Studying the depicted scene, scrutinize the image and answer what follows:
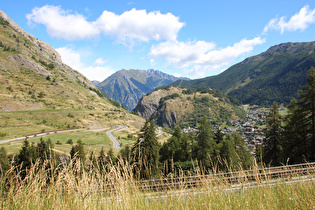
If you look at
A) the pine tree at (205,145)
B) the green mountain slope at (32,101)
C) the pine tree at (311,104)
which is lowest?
the pine tree at (205,145)

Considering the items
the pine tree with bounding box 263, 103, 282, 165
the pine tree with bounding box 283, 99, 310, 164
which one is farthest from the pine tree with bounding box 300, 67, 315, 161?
the pine tree with bounding box 263, 103, 282, 165

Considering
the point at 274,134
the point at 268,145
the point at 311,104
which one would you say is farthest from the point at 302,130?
the point at 268,145

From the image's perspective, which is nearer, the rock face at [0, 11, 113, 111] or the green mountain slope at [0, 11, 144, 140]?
the green mountain slope at [0, 11, 144, 140]

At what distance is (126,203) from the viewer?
9.90ft

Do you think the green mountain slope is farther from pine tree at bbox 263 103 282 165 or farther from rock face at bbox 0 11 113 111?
pine tree at bbox 263 103 282 165

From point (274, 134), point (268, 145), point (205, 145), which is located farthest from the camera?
point (205, 145)

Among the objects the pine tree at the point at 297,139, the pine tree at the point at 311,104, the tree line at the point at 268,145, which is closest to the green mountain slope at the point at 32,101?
the tree line at the point at 268,145

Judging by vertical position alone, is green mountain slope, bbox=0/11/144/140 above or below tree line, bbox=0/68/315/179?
above

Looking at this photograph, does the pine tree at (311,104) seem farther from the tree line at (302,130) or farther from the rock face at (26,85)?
the rock face at (26,85)

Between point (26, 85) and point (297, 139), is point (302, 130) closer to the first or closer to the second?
point (297, 139)

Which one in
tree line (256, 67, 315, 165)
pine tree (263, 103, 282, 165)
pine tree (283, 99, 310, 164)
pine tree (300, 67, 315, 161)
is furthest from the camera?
pine tree (263, 103, 282, 165)

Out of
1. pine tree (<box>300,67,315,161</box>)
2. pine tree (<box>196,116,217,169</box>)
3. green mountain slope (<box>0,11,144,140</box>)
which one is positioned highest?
green mountain slope (<box>0,11,144,140</box>)

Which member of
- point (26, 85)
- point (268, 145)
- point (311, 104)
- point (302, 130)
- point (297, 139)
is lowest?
point (268, 145)

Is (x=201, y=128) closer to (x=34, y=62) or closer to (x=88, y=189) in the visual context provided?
(x=88, y=189)
